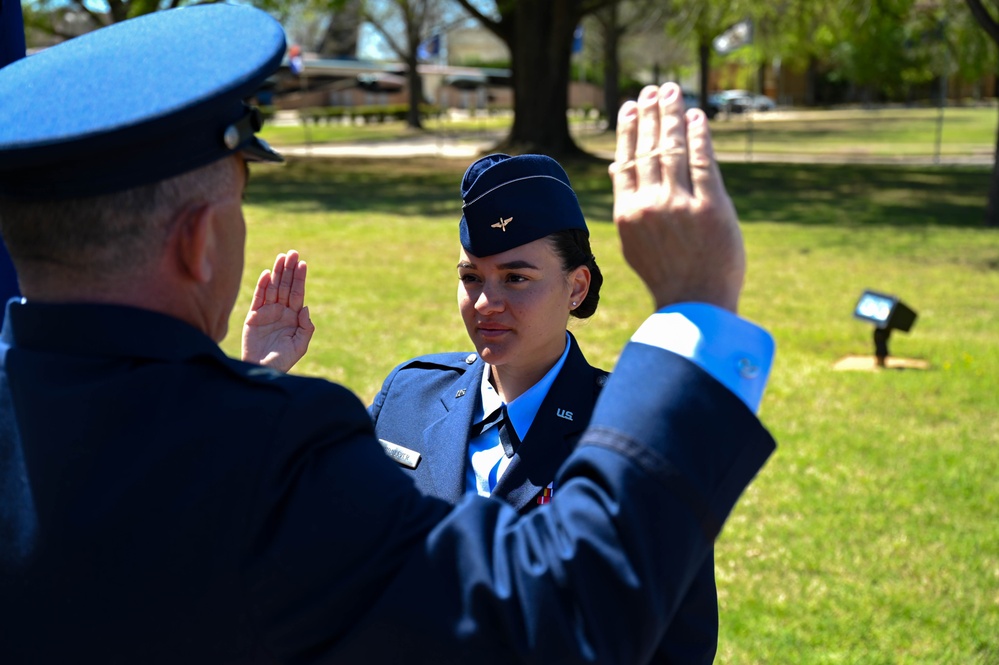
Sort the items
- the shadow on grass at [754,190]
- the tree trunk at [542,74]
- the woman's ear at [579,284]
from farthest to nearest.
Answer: the tree trunk at [542,74] < the shadow on grass at [754,190] < the woman's ear at [579,284]

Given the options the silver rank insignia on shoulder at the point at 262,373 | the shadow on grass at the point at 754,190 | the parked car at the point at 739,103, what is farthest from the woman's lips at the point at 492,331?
the parked car at the point at 739,103

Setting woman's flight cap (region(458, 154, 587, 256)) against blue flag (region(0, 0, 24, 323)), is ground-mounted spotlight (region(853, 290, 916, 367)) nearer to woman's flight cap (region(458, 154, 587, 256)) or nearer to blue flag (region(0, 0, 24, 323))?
woman's flight cap (region(458, 154, 587, 256))

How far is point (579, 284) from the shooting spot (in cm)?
288

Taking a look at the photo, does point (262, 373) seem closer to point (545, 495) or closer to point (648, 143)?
point (648, 143)

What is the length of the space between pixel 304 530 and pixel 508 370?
4.72ft

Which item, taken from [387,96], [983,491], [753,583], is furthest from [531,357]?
[387,96]

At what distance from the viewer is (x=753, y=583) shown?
5.30m

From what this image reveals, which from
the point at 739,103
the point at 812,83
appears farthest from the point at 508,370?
the point at 812,83

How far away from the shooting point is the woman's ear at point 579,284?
9.31ft

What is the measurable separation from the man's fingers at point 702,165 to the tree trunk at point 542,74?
79.9 feet

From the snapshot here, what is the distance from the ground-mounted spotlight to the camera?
9.04 metres

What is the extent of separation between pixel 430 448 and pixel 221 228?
1.19 meters

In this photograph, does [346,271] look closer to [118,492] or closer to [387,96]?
[118,492]

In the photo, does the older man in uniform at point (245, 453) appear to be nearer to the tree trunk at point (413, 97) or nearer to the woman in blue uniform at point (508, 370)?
the woman in blue uniform at point (508, 370)
